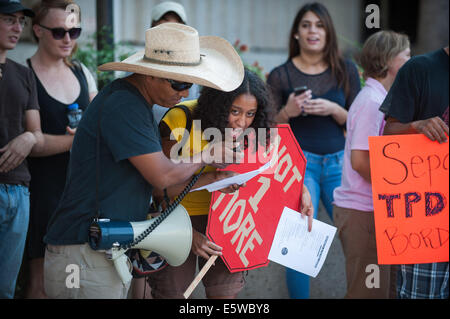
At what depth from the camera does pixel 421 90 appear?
2.64 metres

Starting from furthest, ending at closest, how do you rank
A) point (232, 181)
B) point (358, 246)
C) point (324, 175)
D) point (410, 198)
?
point (324, 175), point (358, 246), point (410, 198), point (232, 181)

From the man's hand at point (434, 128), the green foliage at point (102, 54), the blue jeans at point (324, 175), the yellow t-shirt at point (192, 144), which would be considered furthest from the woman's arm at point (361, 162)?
the green foliage at point (102, 54)

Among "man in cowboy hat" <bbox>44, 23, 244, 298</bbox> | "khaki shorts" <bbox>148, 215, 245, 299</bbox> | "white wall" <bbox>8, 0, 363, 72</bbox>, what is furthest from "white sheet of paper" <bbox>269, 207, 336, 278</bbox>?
"white wall" <bbox>8, 0, 363, 72</bbox>

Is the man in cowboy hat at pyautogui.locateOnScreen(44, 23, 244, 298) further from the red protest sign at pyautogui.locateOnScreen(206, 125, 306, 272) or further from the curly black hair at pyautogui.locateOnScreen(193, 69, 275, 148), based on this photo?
the red protest sign at pyautogui.locateOnScreen(206, 125, 306, 272)

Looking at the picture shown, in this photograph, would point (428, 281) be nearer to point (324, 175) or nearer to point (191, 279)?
point (324, 175)

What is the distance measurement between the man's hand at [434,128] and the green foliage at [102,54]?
2.32 metres

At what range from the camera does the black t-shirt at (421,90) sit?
2.62 metres

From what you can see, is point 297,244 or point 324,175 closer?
point 297,244

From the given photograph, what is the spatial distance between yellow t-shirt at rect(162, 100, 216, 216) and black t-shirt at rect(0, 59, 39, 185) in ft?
3.01

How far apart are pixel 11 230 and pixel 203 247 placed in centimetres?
105

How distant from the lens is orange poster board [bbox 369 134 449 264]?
8.48ft

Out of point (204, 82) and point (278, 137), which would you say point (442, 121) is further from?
point (204, 82)

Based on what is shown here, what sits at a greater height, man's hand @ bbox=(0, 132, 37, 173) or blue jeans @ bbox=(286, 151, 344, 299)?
man's hand @ bbox=(0, 132, 37, 173)

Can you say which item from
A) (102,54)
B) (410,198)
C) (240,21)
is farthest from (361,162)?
(240,21)
